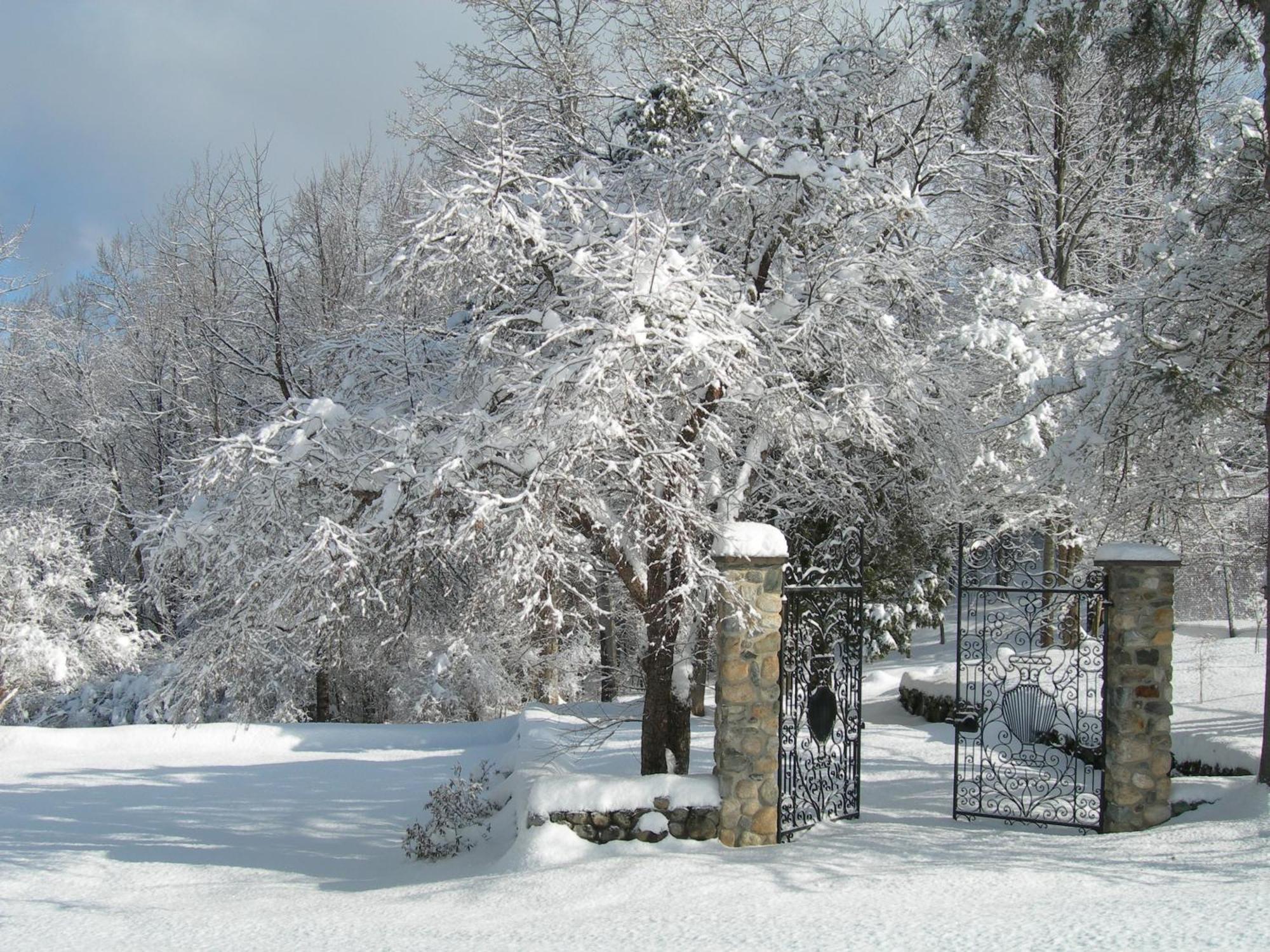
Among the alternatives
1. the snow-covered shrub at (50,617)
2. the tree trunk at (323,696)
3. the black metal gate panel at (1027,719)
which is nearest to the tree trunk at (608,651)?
the tree trunk at (323,696)

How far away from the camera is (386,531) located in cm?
675

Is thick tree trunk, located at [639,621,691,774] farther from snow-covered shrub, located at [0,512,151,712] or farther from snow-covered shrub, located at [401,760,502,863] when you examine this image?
snow-covered shrub, located at [0,512,151,712]

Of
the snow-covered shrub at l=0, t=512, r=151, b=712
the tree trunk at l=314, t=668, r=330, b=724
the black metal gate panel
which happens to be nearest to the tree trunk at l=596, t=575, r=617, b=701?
the tree trunk at l=314, t=668, r=330, b=724

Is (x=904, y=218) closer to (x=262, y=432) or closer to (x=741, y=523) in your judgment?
(x=741, y=523)

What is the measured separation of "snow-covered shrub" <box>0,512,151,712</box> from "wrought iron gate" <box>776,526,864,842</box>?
12300mm

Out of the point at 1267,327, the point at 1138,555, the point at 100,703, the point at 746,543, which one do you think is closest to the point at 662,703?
the point at 746,543

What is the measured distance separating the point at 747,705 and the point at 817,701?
0.70 m

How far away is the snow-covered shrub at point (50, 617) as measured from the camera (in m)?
14.5

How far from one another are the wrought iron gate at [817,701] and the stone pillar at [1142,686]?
1.65 m

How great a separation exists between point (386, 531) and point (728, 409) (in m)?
2.73

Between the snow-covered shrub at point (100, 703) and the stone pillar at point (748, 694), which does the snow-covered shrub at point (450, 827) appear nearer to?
the stone pillar at point (748, 694)

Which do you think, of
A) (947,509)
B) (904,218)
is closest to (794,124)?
(904,218)

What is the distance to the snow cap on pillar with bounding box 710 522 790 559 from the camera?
20.4 feet

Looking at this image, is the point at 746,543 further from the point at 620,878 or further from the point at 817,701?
the point at 620,878
